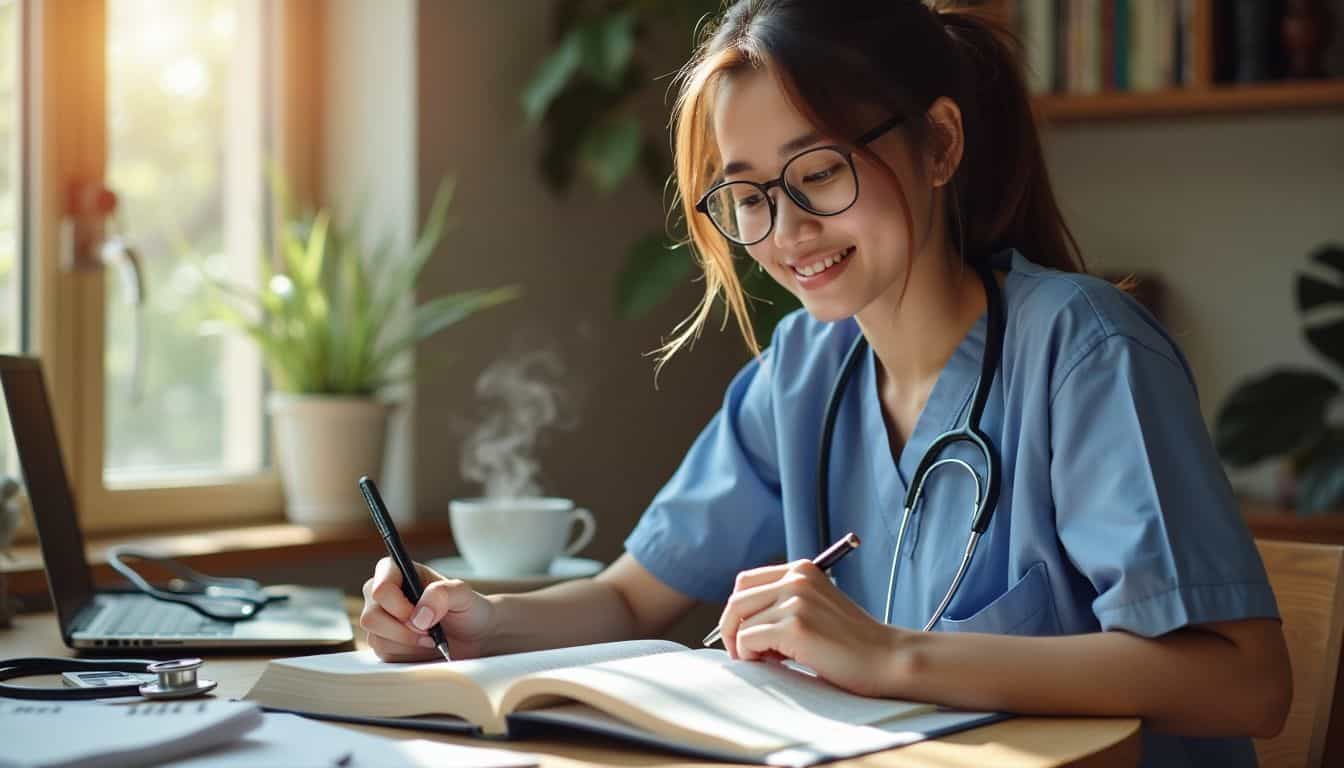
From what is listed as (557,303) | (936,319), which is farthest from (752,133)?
(557,303)

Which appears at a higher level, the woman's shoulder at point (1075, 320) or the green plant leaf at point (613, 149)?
the green plant leaf at point (613, 149)

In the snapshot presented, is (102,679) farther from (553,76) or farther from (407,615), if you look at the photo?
(553,76)

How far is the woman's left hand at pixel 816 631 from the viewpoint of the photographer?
0.98 metres

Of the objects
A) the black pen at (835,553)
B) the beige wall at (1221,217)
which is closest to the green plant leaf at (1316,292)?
the beige wall at (1221,217)

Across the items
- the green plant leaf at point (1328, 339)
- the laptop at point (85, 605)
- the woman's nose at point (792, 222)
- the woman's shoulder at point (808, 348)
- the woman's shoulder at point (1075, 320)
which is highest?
the woman's nose at point (792, 222)

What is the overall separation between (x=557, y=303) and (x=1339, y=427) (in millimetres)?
1407

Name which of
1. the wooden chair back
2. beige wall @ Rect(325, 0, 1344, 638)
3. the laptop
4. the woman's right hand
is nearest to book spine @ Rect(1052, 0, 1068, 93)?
beige wall @ Rect(325, 0, 1344, 638)

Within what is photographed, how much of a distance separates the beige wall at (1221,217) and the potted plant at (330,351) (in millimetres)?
1345

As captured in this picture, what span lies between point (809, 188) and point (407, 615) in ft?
1.62

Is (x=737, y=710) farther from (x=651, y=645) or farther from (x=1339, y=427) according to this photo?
(x=1339, y=427)

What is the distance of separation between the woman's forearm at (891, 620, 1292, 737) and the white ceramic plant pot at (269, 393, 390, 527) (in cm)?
140

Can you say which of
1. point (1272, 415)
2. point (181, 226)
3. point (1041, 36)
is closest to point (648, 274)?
point (181, 226)

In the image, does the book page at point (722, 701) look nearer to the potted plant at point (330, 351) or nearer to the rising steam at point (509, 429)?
the rising steam at point (509, 429)

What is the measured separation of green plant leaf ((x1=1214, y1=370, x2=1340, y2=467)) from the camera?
8.25 feet
